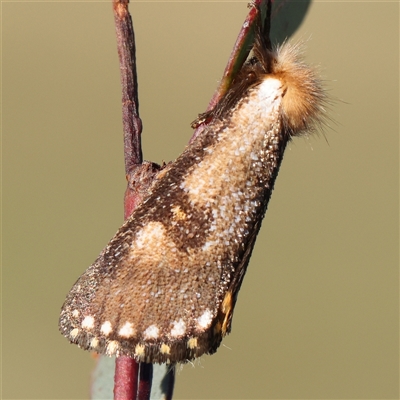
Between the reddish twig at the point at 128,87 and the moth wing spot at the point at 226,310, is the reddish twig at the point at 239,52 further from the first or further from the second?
the moth wing spot at the point at 226,310

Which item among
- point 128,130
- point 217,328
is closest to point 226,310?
point 217,328

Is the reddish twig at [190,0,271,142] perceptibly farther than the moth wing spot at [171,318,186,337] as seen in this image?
Yes

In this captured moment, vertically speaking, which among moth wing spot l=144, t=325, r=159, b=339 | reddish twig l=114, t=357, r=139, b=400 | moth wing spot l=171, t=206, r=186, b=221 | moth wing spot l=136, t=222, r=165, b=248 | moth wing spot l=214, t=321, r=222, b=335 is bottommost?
reddish twig l=114, t=357, r=139, b=400

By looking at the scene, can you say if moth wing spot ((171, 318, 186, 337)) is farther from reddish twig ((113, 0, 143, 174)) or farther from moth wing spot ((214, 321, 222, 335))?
reddish twig ((113, 0, 143, 174))

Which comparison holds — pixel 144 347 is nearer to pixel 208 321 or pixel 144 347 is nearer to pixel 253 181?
pixel 208 321

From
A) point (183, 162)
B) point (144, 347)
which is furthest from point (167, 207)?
point (144, 347)

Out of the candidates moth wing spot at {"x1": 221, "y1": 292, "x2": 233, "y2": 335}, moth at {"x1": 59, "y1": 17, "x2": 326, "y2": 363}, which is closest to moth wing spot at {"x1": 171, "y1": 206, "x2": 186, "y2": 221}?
moth at {"x1": 59, "y1": 17, "x2": 326, "y2": 363}
